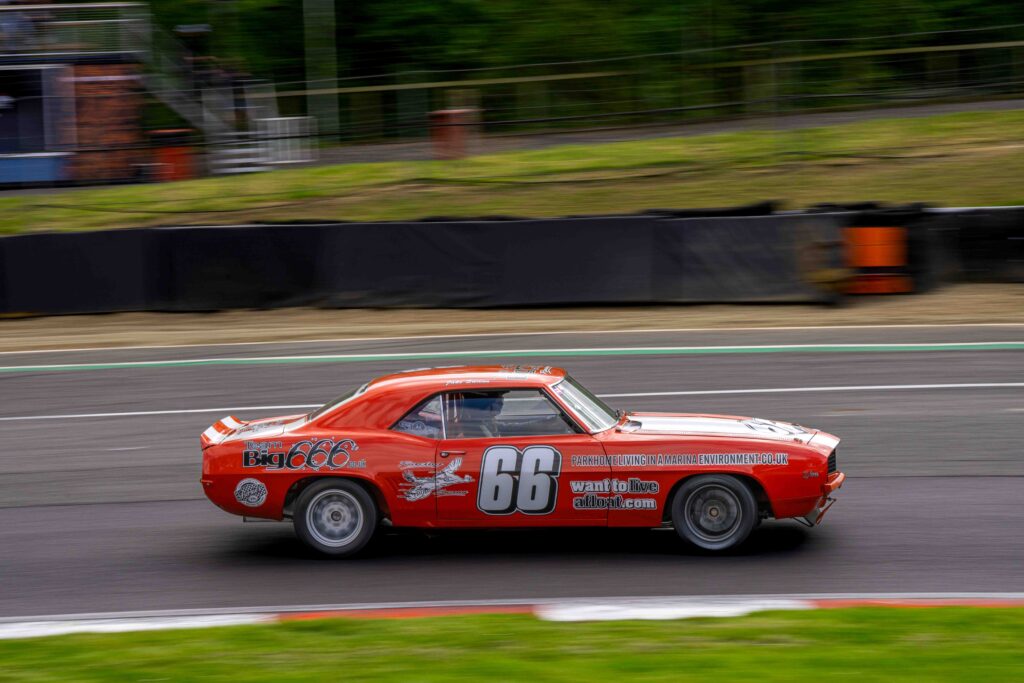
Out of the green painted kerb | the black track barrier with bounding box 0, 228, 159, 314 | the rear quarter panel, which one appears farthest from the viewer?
the black track barrier with bounding box 0, 228, 159, 314

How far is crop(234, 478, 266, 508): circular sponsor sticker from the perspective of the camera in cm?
720

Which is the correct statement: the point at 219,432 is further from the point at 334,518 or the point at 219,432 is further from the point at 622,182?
the point at 622,182

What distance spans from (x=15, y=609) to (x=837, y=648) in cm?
453

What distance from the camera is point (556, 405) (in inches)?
283

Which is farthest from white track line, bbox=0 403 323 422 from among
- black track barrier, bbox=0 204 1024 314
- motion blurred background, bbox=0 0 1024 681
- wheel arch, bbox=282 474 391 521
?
black track barrier, bbox=0 204 1024 314

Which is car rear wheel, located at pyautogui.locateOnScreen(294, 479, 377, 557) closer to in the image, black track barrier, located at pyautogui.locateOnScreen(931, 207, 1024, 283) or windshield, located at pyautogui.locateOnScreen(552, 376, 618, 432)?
windshield, located at pyautogui.locateOnScreen(552, 376, 618, 432)

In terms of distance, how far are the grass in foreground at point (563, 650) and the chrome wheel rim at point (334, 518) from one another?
146 cm

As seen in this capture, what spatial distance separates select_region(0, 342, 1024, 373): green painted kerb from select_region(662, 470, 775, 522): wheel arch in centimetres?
707

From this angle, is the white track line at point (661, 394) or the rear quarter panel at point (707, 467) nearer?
the rear quarter panel at point (707, 467)

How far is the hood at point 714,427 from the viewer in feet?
23.7

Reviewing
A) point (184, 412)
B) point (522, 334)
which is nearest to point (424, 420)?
point (184, 412)

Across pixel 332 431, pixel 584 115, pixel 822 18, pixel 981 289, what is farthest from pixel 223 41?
pixel 332 431

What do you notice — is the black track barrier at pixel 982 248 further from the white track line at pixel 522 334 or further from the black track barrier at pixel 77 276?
the black track barrier at pixel 77 276

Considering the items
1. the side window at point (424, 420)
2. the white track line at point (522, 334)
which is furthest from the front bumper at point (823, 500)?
the white track line at point (522, 334)
